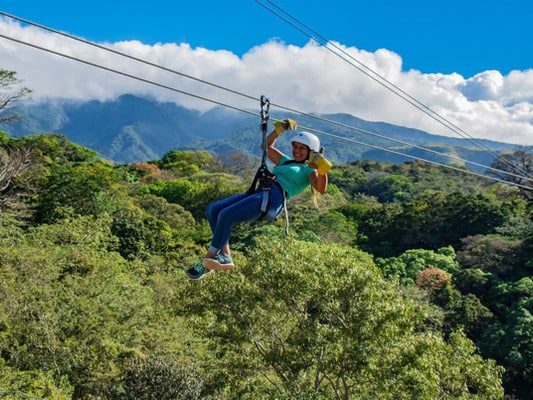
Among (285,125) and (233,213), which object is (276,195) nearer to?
(233,213)

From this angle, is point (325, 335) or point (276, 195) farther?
point (325, 335)

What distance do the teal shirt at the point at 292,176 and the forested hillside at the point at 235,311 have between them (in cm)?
542

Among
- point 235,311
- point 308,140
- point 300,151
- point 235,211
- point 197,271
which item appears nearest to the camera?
point 235,211

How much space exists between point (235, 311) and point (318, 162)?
7.41 meters

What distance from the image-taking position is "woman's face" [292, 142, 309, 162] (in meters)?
4.64

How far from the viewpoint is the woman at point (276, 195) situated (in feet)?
14.5

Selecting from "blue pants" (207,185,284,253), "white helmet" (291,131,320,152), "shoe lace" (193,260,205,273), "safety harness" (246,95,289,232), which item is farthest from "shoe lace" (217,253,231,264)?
"white helmet" (291,131,320,152)

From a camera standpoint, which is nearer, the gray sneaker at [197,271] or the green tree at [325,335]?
the gray sneaker at [197,271]

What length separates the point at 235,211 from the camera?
4.38 m

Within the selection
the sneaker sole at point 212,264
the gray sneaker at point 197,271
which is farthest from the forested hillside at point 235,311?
the sneaker sole at point 212,264

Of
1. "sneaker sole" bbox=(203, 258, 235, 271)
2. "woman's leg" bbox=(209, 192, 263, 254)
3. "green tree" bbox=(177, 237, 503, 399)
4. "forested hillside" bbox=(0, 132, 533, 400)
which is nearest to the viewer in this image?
"woman's leg" bbox=(209, 192, 263, 254)

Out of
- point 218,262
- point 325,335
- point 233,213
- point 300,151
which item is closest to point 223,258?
point 218,262

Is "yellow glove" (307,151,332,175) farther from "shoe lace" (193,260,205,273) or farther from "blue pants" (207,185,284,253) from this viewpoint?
"shoe lace" (193,260,205,273)

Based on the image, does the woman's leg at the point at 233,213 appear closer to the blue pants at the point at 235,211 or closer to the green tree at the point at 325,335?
the blue pants at the point at 235,211
